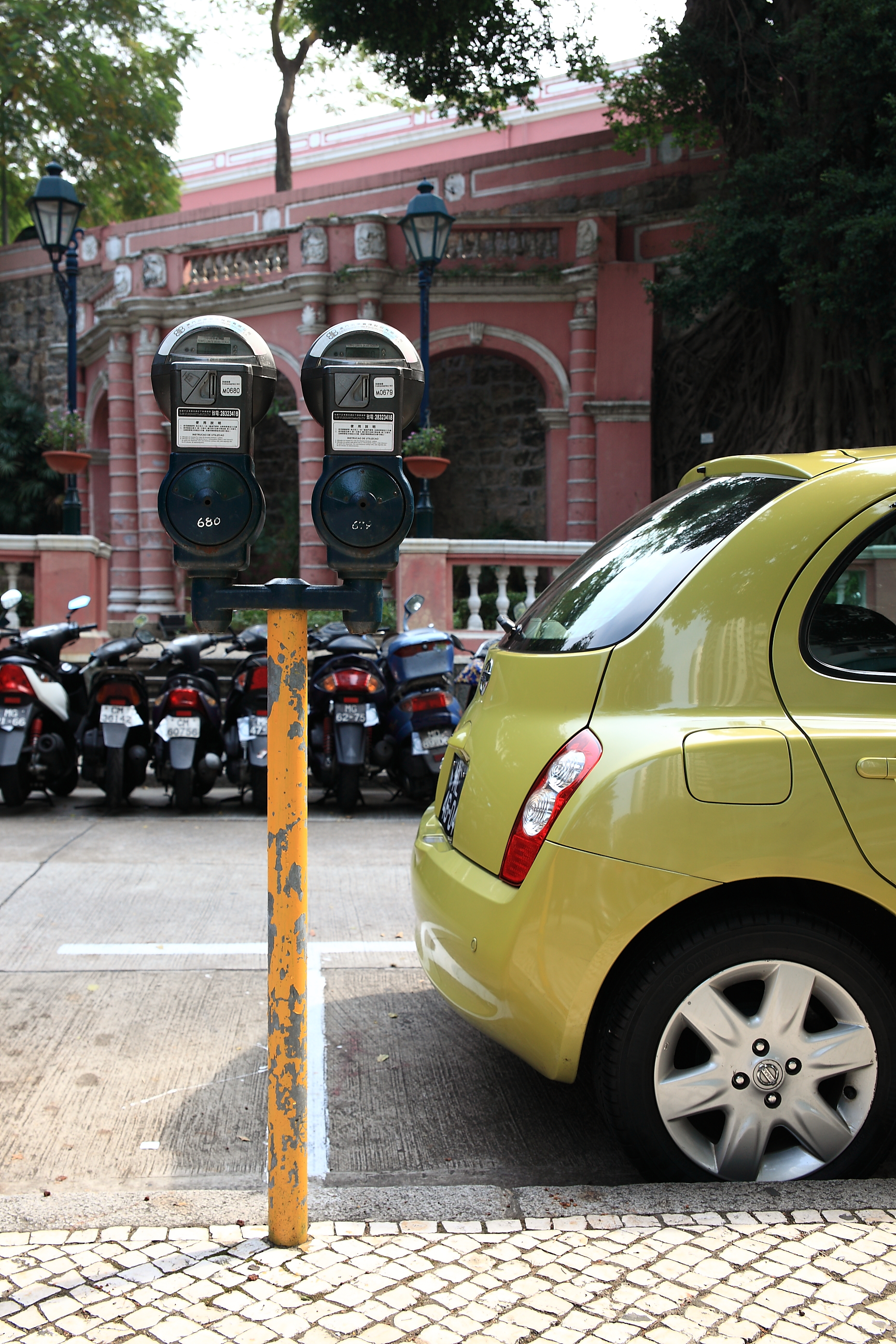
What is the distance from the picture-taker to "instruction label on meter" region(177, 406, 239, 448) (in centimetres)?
234

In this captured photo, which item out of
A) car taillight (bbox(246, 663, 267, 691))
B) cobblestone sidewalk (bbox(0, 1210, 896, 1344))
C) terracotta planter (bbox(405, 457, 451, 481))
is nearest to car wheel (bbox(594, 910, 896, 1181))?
cobblestone sidewalk (bbox(0, 1210, 896, 1344))

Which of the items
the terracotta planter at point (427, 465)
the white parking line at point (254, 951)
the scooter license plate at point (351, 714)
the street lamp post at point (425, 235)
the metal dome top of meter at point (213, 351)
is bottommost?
the white parking line at point (254, 951)

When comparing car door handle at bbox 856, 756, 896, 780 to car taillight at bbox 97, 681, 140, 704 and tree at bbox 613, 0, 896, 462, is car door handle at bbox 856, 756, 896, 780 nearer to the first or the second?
car taillight at bbox 97, 681, 140, 704

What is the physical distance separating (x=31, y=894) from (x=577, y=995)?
3.46m

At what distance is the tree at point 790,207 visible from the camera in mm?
10883

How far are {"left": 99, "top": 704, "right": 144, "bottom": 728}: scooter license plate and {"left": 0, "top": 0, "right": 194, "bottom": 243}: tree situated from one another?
2066cm

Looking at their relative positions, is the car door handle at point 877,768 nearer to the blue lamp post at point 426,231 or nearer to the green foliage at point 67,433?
the blue lamp post at point 426,231

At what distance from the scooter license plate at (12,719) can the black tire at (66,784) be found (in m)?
0.68

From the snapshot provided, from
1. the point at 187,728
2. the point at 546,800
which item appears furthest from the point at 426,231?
the point at 546,800

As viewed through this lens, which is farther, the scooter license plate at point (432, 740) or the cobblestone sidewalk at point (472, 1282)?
the scooter license plate at point (432, 740)

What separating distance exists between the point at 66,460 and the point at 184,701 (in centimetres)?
899

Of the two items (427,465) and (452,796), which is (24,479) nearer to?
(427,465)

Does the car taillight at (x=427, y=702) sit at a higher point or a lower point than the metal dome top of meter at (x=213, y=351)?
lower

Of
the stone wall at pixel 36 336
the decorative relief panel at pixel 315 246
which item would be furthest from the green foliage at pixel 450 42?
the stone wall at pixel 36 336
